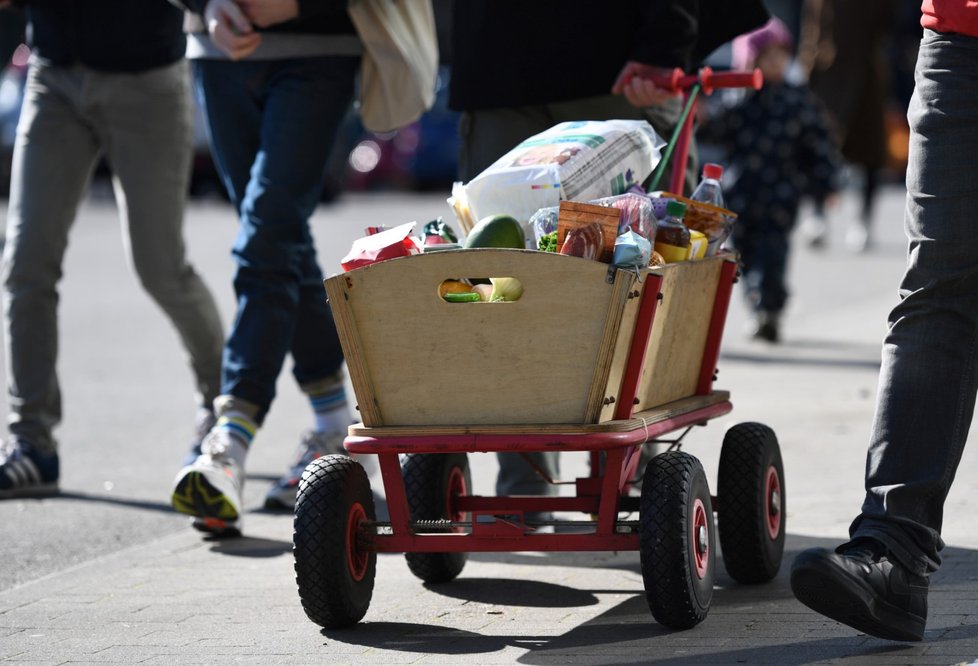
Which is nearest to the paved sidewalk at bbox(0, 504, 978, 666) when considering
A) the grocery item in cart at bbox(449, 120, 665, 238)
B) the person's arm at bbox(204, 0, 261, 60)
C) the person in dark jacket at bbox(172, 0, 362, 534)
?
the person in dark jacket at bbox(172, 0, 362, 534)

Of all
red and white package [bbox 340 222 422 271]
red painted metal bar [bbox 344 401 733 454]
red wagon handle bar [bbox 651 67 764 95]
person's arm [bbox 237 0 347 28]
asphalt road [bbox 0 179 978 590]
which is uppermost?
person's arm [bbox 237 0 347 28]

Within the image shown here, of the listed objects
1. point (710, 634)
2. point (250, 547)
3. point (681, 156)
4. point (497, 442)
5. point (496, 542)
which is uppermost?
point (681, 156)

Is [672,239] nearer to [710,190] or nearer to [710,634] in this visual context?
[710,190]

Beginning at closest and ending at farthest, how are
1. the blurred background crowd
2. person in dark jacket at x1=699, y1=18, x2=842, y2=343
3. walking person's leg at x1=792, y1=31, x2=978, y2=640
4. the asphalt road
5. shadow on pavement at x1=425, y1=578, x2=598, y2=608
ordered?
1. walking person's leg at x1=792, y1=31, x2=978, y2=640
2. shadow on pavement at x1=425, y1=578, x2=598, y2=608
3. the asphalt road
4. person in dark jacket at x1=699, y1=18, x2=842, y2=343
5. the blurred background crowd

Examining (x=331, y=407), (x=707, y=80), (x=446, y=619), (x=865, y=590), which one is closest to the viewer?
(x=865, y=590)

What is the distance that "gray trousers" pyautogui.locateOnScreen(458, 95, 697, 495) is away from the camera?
16.6 feet

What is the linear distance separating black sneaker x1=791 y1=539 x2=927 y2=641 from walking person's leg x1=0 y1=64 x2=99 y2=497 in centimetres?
317

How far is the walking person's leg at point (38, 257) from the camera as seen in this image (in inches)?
235

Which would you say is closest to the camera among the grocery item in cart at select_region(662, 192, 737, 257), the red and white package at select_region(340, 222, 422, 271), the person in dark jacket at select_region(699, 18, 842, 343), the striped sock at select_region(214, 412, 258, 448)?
the red and white package at select_region(340, 222, 422, 271)

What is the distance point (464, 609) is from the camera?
14.2 ft

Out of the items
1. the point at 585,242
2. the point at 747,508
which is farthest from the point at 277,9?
the point at 747,508

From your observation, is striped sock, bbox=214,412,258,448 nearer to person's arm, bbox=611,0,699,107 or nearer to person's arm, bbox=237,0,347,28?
person's arm, bbox=237,0,347,28

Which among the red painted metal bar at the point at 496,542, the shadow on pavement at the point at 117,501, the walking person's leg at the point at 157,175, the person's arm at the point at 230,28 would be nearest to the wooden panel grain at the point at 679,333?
the red painted metal bar at the point at 496,542

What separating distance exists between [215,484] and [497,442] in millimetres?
1326
